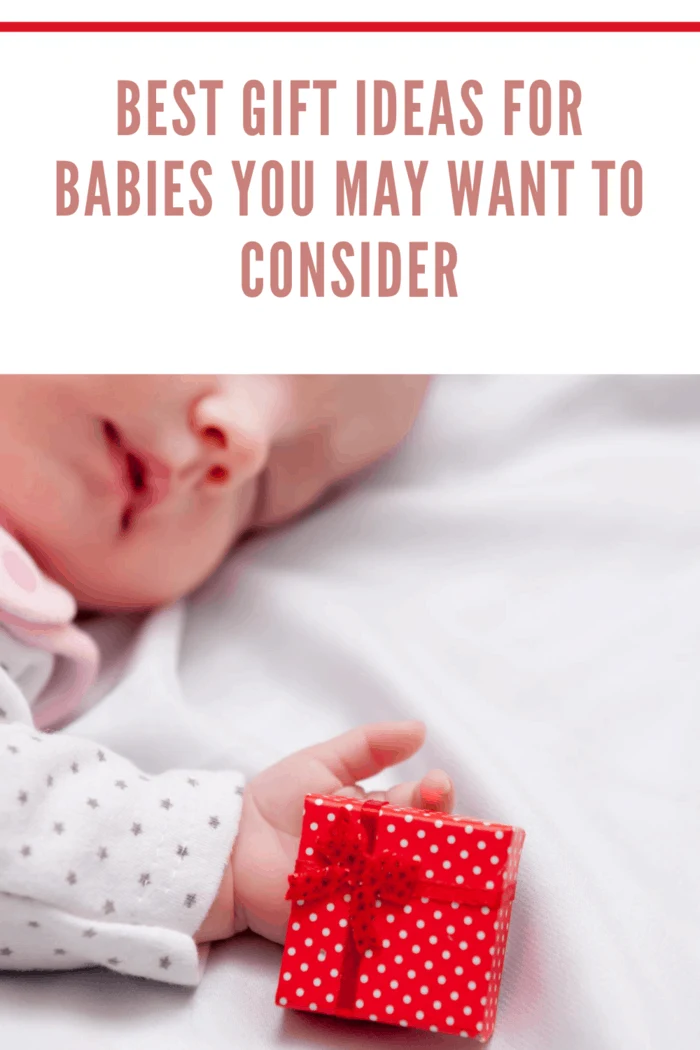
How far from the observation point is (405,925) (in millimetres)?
765

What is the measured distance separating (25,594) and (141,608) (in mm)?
186

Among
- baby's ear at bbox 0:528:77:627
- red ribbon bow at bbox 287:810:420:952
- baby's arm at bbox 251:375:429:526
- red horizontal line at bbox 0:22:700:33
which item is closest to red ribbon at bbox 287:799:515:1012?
red ribbon bow at bbox 287:810:420:952

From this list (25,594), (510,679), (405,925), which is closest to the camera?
(405,925)

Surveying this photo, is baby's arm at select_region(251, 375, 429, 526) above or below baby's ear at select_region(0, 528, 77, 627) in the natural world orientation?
above

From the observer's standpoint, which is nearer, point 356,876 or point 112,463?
point 356,876

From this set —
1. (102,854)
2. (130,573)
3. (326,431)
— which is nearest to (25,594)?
(130,573)

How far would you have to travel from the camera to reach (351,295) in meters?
1.20

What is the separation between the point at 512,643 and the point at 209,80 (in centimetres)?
66

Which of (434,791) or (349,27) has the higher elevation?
(349,27)

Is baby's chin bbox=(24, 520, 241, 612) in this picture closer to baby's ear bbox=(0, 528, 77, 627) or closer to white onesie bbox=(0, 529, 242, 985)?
baby's ear bbox=(0, 528, 77, 627)

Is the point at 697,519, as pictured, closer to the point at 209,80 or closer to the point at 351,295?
the point at 351,295

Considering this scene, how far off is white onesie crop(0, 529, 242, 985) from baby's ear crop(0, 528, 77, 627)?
8 centimetres

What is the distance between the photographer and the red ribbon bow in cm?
77

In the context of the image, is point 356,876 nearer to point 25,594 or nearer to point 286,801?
point 286,801
